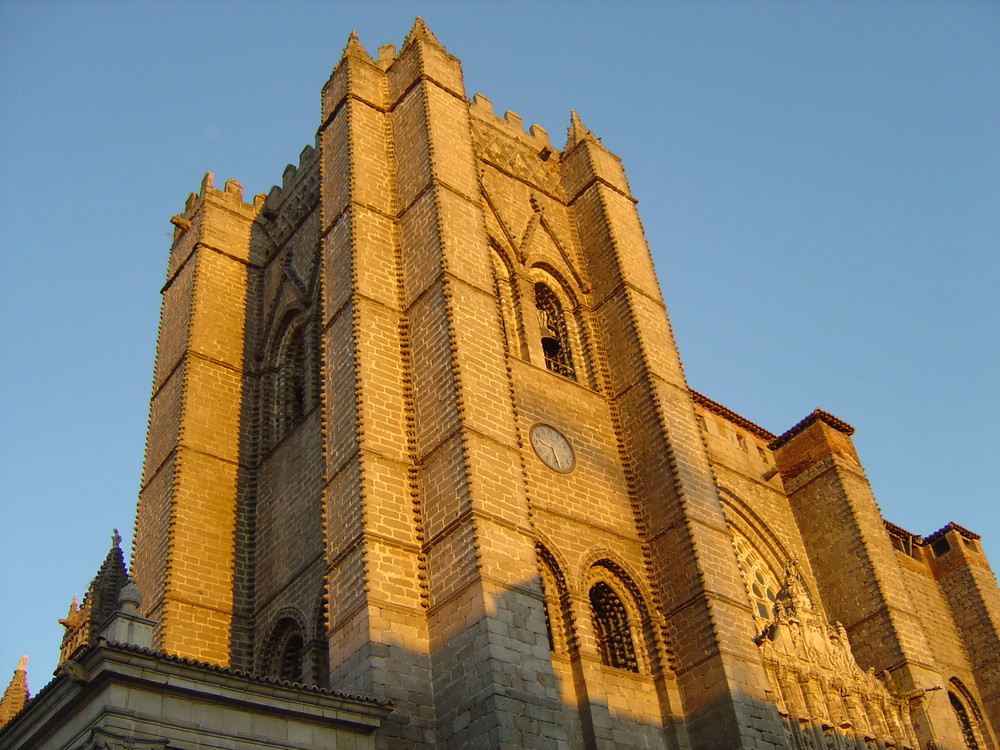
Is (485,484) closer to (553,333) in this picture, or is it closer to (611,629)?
(611,629)

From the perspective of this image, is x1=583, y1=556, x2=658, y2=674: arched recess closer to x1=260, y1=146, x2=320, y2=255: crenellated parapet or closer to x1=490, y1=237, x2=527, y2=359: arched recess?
x1=490, y1=237, x2=527, y2=359: arched recess

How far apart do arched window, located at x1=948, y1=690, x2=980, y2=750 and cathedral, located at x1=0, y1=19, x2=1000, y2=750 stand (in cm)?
4

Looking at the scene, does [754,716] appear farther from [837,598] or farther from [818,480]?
[818,480]

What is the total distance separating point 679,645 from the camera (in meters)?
14.5

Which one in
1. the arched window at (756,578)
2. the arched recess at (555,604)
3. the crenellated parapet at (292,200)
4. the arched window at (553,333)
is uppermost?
the crenellated parapet at (292,200)

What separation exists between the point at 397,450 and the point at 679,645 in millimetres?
4433

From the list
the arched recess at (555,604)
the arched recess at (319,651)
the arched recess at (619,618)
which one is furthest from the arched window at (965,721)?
the arched recess at (319,651)

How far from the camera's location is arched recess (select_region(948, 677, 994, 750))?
19.8 m

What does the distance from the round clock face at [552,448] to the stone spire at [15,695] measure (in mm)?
10082

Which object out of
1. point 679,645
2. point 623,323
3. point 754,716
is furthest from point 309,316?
point 754,716

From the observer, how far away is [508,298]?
18.0 m

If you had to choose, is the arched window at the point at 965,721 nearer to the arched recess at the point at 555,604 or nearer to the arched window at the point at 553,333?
the arched window at the point at 553,333

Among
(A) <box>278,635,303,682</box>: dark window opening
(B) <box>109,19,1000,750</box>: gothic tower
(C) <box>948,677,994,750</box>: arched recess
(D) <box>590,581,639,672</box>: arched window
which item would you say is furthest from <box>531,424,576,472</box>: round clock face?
(C) <box>948,677,994,750</box>: arched recess

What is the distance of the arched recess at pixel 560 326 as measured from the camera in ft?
58.7
